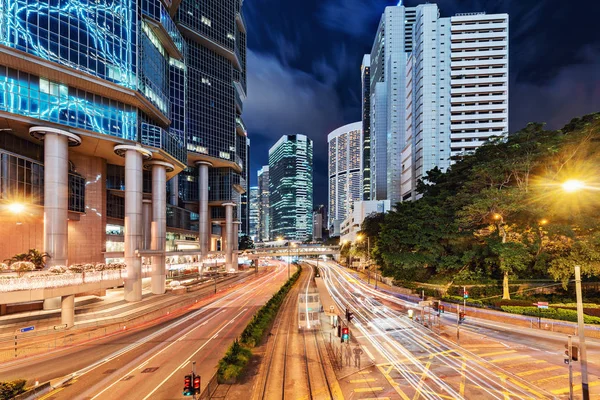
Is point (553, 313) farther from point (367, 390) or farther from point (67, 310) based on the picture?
point (67, 310)

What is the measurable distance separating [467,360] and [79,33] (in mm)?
53497

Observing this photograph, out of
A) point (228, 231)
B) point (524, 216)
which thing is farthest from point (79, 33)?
point (228, 231)

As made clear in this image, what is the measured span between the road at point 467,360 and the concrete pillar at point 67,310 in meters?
28.8

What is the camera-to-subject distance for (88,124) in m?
40.5

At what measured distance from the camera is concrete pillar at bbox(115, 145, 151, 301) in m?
44.1

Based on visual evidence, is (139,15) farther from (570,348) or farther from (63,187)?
(570,348)

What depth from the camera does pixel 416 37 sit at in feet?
363

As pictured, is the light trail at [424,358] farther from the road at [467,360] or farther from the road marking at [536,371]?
the road marking at [536,371]

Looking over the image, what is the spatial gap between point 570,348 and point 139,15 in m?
60.0

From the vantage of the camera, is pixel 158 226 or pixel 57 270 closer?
pixel 57 270

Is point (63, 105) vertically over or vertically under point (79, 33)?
under

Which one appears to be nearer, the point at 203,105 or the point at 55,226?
the point at 55,226

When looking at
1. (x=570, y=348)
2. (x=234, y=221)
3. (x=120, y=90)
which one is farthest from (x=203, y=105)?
(x=570, y=348)

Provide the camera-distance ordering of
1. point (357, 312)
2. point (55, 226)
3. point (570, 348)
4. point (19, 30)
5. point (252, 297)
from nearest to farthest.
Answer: point (570, 348), point (19, 30), point (55, 226), point (357, 312), point (252, 297)
